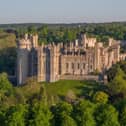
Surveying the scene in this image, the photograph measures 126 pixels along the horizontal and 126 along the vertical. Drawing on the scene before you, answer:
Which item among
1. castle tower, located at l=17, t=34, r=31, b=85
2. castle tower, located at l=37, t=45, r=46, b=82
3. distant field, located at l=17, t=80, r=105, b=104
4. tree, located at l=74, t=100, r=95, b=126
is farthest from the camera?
castle tower, located at l=17, t=34, r=31, b=85

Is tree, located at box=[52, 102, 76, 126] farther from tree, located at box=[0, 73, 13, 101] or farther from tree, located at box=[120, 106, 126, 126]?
tree, located at box=[0, 73, 13, 101]

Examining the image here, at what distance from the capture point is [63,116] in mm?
48938

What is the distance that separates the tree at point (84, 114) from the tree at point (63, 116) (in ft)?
1.53

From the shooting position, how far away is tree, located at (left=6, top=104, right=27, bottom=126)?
48219 millimetres

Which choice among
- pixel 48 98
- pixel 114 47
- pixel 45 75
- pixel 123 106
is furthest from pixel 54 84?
pixel 123 106

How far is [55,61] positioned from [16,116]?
95.7 ft

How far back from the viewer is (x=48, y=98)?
67.2m

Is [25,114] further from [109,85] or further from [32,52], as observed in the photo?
[32,52]

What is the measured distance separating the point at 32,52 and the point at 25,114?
95.8 feet

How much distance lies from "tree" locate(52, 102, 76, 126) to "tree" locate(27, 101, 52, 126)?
1.64ft

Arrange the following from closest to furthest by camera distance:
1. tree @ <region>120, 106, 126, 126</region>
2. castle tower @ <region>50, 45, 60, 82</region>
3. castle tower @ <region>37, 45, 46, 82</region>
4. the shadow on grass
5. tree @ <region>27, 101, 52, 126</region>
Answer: tree @ <region>27, 101, 52, 126</region> → tree @ <region>120, 106, 126, 126</region> → the shadow on grass → castle tower @ <region>50, 45, 60, 82</region> → castle tower @ <region>37, 45, 46, 82</region>

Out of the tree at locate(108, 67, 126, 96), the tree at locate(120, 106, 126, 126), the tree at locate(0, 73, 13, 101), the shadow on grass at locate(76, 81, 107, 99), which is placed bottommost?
the shadow on grass at locate(76, 81, 107, 99)

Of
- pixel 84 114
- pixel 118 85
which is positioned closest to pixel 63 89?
pixel 118 85

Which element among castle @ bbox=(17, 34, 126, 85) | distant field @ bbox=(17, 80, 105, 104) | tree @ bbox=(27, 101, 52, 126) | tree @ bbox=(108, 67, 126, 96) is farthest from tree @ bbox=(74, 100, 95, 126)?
castle @ bbox=(17, 34, 126, 85)
